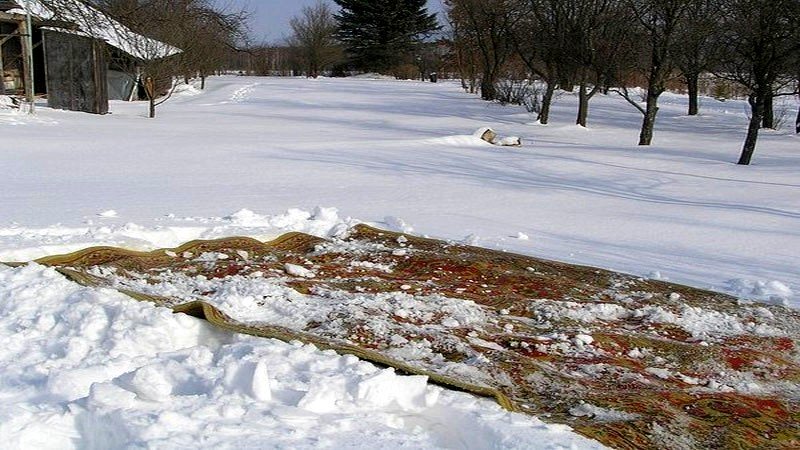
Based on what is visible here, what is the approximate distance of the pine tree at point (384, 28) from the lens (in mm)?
48750

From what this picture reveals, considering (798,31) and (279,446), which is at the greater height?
(798,31)

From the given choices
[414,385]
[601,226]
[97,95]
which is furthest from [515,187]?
[97,95]

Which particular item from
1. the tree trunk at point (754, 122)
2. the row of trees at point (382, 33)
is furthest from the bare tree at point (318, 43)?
the tree trunk at point (754, 122)

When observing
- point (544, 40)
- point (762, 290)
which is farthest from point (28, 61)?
point (762, 290)

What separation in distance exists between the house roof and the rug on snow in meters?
8.03

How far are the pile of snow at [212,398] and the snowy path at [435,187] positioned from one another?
2.18 m

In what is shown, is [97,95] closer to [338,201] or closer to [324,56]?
[338,201]

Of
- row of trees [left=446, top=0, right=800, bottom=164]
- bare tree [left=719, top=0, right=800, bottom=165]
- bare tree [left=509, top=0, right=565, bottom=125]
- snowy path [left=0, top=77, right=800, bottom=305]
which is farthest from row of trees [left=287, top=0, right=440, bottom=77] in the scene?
bare tree [left=719, top=0, right=800, bottom=165]

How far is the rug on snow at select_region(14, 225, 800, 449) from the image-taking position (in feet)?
10.4

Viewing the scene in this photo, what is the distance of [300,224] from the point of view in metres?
6.79

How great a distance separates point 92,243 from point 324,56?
50.0 metres

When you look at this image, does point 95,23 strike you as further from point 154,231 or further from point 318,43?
point 318,43

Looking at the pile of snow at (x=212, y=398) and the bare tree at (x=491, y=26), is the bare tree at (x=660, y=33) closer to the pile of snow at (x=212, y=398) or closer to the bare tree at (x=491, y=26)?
the bare tree at (x=491, y=26)

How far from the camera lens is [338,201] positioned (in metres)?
8.50
